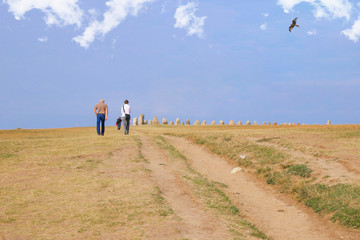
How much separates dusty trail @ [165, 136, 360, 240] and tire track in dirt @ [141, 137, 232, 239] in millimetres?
2061

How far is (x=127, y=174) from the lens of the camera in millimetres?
14047

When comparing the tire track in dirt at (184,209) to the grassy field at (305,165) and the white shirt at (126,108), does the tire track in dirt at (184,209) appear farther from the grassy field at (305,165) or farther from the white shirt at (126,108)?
the white shirt at (126,108)

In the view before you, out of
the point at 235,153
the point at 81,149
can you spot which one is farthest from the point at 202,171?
the point at 81,149

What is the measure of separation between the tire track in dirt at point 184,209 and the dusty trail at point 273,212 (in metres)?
2.06

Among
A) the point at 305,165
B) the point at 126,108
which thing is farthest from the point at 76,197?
the point at 126,108

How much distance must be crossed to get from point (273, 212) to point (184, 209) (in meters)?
4.39

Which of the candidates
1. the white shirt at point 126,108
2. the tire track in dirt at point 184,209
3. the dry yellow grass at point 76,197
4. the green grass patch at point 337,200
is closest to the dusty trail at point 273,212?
the green grass patch at point 337,200

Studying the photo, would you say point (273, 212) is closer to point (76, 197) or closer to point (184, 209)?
point (184, 209)

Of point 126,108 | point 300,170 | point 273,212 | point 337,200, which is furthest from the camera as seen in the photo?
point 126,108

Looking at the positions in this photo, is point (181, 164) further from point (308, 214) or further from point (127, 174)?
point (308, 214)

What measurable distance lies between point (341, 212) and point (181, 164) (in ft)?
29.4

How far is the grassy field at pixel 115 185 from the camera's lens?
8461mm

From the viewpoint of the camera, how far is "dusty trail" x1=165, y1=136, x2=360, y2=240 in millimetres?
10609

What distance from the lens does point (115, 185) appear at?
12.2m
